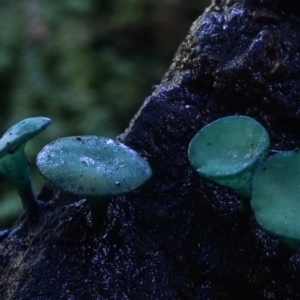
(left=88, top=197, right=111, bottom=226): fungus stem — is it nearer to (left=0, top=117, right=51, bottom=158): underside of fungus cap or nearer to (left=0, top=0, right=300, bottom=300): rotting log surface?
(left=0, top=0, right=300, bottom=300): rotting log surface

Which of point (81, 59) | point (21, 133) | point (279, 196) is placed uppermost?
point (21, 133)

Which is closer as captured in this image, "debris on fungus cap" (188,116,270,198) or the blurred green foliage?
"debris on fungus cap" (188,116,270,198)

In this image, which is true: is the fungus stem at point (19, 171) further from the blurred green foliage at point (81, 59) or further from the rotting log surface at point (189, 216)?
the blurred green foliage at point (81, 59)

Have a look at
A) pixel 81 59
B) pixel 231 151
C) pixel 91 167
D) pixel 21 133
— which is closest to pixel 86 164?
pixel 91 167

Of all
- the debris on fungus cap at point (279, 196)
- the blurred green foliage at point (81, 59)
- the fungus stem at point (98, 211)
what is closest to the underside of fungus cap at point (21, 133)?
the fungus stem at point (98, 211)

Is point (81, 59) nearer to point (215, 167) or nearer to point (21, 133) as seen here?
point (21, 133)

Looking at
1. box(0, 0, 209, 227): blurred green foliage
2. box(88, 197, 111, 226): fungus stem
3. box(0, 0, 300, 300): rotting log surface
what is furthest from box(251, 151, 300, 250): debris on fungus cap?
box(0, 0, 209, 227): blurred green foliage
